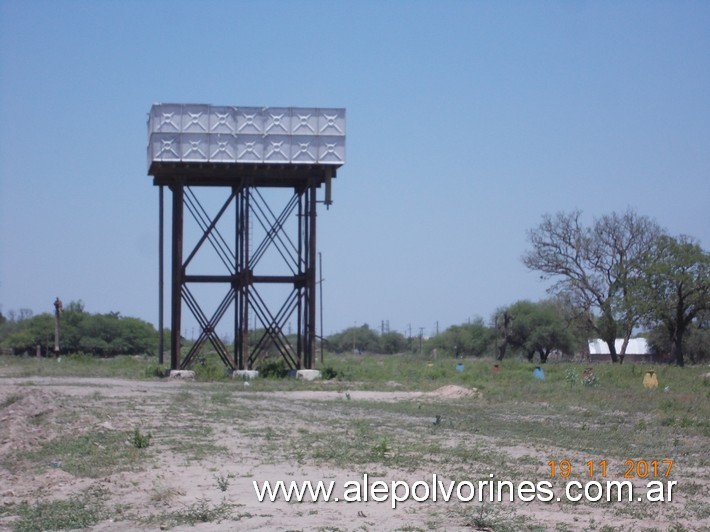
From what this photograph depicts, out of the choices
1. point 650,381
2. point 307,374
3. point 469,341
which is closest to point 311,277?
point 307,374

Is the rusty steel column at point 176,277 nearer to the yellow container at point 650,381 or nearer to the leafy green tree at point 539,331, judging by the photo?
the yellow container at point 650,381

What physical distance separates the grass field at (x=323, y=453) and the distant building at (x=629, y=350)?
65075 mm

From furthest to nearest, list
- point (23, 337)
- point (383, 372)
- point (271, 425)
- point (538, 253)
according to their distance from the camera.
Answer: point (23, 337) → point (538, 253) → point (383, 372) → point (271, 425)

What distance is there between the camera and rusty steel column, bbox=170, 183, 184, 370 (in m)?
38.2

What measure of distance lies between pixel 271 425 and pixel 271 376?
19233mm

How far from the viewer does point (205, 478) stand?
13.9 meters

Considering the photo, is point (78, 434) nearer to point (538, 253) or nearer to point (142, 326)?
point (538, 253)

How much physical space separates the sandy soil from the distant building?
73.7 m

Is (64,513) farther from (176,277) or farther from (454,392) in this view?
(176,277)

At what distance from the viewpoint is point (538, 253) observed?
71625 mm

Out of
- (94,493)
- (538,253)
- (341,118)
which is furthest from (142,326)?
(94,493)

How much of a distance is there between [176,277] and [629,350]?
68815 millimetres

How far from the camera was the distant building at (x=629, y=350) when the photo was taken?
302 feet

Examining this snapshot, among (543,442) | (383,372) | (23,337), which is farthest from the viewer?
(23,337)
